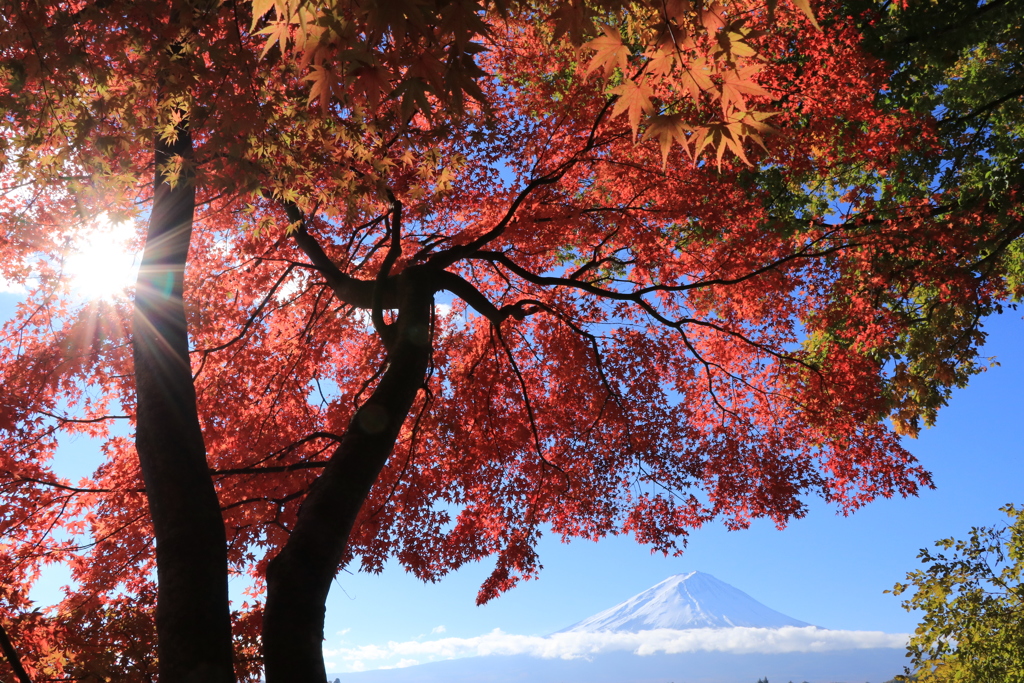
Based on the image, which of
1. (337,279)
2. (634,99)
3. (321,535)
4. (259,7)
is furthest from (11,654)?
(337,279)

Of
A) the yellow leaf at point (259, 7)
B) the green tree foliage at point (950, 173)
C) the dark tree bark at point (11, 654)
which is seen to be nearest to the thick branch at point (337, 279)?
the dark tree bark at point (11, 654)

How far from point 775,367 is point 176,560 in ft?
36.3

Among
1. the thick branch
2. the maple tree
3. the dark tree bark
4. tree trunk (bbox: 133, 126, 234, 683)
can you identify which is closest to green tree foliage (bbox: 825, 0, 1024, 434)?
the maple tree

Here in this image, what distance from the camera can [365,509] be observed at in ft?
30.4

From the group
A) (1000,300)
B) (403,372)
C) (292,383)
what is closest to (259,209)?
(292,383)

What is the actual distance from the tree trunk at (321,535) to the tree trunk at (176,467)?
0.37m

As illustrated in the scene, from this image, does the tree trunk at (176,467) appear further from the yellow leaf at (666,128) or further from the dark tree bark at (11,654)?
the yellow leaf at (666,128)

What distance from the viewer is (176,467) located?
4828 millimetres

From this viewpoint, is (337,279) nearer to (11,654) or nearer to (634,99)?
(11,654)

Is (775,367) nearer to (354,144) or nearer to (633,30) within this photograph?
(633,30)

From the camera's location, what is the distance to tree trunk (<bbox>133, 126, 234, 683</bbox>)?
168 inches

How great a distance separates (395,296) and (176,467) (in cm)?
357

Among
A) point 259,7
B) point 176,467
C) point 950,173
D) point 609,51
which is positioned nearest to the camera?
point 259,7

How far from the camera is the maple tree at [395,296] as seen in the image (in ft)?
15.4
